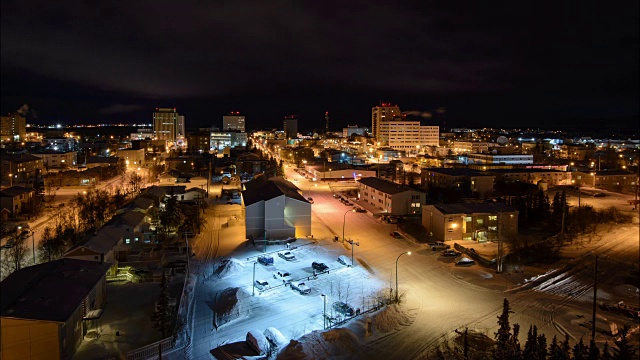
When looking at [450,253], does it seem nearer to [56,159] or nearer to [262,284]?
[262,284]

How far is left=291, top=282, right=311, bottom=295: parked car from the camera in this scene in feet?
17.6

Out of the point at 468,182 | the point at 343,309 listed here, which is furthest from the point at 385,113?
the point at 343,309

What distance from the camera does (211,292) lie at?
5395 millimetres

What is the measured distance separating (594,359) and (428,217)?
5.68 m

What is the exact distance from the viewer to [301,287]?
546 cm

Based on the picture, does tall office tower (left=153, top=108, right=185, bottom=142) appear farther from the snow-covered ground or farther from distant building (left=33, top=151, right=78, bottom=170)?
the snow-covered ground

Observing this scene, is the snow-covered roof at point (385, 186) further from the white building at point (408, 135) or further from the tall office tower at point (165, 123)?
the tall office tower at point (165, 123)

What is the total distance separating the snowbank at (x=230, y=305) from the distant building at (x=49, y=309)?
1.14 m

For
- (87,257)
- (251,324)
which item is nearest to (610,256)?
(251,324)

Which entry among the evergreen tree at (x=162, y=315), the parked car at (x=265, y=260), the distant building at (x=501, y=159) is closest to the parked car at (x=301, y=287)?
the parked car at (x=265, y=260)

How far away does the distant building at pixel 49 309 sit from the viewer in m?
3.62

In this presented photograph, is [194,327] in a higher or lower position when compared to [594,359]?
lower

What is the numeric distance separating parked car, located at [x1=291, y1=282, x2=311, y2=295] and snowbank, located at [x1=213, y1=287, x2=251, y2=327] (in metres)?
0.58

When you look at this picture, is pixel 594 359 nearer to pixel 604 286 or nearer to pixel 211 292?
pixel 604 286
